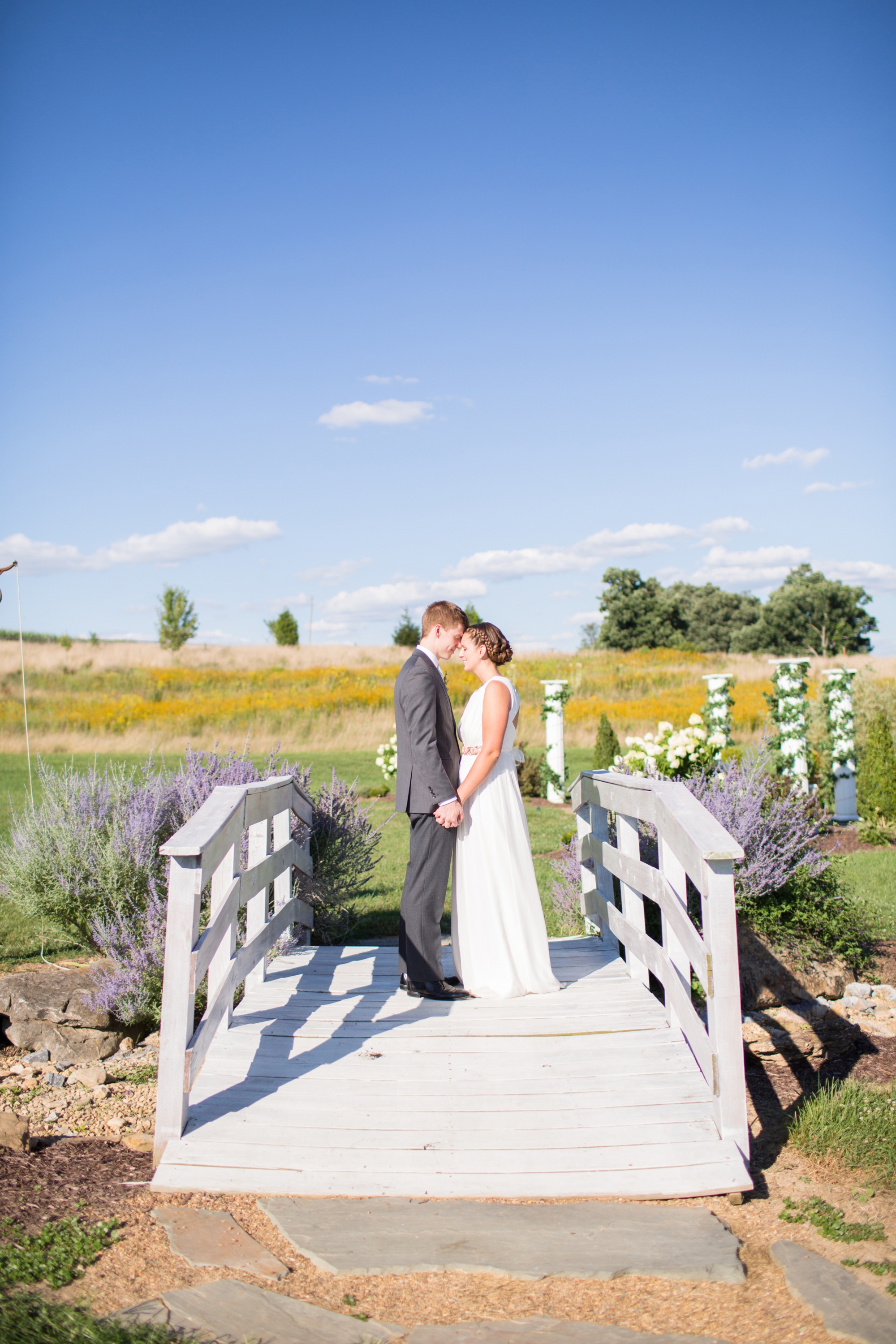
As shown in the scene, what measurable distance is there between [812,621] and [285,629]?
27875 millimetres

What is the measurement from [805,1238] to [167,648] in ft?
127

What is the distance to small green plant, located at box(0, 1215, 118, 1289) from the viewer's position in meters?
2.75

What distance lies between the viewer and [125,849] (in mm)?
6250

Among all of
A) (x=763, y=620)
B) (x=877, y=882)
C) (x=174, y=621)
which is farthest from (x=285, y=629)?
(x=877, y=882)

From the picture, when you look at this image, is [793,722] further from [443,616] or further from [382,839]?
[443,616]

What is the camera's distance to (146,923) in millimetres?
5570

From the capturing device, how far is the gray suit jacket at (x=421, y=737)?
15.9 ft

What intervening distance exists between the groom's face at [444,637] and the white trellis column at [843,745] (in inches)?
430

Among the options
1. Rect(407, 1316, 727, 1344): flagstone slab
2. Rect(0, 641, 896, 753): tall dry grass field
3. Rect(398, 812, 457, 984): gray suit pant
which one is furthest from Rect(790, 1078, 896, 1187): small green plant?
Rect(0, 641, 896, 753): tall dry grass field

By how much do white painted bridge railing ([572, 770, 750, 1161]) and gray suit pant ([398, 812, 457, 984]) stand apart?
1.00 metres

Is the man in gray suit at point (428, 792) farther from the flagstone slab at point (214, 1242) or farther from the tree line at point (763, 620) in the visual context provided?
the tree line at point (763, 620)

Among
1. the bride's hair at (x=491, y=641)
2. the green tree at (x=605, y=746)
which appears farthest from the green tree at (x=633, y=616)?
the bride's hair at (x=491, y=641)

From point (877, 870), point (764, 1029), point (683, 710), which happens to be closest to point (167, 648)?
point (683, 710)

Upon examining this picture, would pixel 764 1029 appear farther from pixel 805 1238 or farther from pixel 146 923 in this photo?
pixel 146 923
